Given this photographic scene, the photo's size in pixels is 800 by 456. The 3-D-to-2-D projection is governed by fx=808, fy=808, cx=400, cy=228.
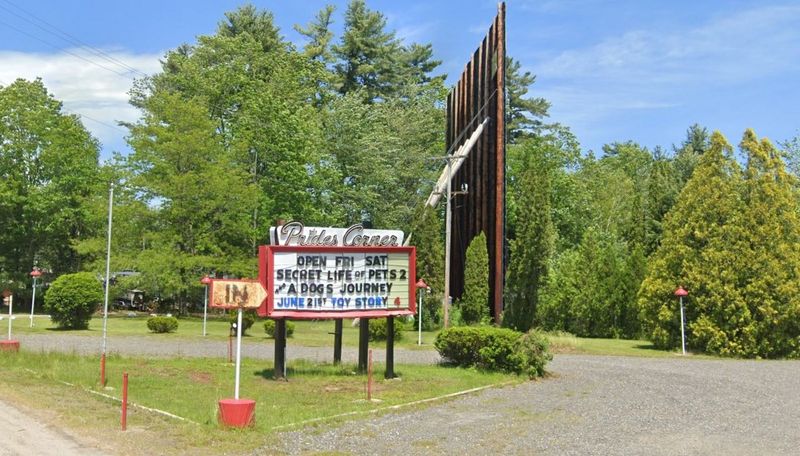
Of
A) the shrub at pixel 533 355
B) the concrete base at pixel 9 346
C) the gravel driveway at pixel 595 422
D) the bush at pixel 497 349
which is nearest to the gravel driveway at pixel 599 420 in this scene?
the gravel driveway at pixel 595 422

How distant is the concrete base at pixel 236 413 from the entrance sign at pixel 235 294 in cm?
152

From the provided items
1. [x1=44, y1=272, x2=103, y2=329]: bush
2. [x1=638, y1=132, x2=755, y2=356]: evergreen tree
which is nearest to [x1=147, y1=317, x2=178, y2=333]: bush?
[x1=44, y1=272, x2=103, y2=329]: bush

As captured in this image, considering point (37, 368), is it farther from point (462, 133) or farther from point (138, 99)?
point (138, 99)

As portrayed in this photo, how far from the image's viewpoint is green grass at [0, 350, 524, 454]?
38.6ft

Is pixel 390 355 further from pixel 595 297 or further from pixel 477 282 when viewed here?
pixel 595 297

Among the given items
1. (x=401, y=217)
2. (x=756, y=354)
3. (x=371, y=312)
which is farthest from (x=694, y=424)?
(x=401, y=217)

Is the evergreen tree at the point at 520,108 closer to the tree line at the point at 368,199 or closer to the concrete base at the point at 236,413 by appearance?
the tree line at the point at 368,199

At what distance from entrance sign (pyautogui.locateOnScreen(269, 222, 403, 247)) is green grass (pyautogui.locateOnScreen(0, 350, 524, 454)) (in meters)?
3.10

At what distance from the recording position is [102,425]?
12000 millimetres

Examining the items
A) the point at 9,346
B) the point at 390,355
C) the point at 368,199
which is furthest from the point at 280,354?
the point at 368,199

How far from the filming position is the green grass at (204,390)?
11.8 meters

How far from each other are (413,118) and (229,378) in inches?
1574

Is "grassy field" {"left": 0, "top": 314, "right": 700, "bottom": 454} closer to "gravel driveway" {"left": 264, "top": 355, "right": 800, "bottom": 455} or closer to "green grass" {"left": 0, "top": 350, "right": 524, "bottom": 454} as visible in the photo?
"green grass" {"left": 0, "top": 350, "right": 524, "bottom": 454}

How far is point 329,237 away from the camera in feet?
60.5
